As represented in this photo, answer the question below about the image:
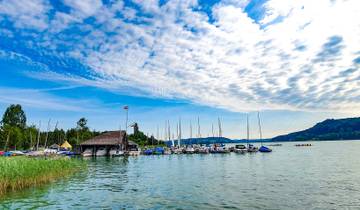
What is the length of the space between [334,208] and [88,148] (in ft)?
271

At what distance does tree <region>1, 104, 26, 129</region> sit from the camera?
122 m

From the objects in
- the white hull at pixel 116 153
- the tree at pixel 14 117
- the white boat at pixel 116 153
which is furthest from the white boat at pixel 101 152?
the tree at pixel 14 117

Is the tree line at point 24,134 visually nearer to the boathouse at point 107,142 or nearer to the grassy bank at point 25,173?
the boathouse at point 107,142

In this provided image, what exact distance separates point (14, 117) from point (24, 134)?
→ 1652 cm

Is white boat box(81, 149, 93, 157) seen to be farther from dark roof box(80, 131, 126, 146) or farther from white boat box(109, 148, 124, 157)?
white boat box(109, 148, 124, 157)

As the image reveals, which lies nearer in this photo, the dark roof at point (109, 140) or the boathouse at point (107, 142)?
the boathouse at point (107, 142)

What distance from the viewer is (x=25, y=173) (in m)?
29.8

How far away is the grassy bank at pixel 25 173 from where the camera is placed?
26828mm

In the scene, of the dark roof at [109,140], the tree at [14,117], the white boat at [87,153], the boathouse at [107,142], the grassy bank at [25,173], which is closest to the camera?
the grassy bank at [25,173]

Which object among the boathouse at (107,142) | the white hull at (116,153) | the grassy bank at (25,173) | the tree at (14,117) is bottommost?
the grassy bank at (25,173)

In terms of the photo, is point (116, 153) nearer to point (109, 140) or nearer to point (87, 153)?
point (109, 140)

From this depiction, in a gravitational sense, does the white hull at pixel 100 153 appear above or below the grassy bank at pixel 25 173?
above

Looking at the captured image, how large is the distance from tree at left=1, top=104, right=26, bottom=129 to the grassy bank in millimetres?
94605

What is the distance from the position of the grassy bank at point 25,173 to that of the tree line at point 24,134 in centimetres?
5700
